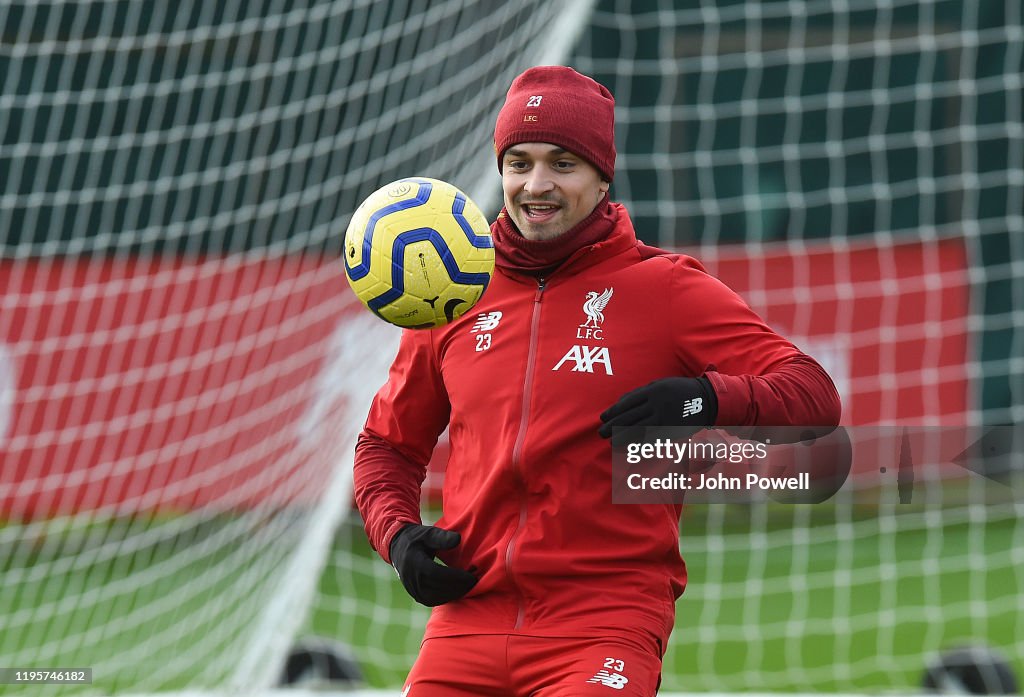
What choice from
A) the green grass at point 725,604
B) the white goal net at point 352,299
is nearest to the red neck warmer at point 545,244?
the white goal net at point 352,299

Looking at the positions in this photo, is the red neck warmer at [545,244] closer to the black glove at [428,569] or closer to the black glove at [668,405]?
the black glove at [668,405]

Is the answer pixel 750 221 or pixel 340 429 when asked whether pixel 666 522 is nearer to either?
pixel 340 429

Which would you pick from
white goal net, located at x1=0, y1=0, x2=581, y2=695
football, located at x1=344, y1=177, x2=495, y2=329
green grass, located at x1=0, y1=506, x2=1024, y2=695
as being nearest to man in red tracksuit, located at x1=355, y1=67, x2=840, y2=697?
football, located at x1=344, y1=177, x2=495, y2=329

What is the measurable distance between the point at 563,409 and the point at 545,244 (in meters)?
0.35

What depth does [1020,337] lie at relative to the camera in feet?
29.4

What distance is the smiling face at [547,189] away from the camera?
301 centimetres

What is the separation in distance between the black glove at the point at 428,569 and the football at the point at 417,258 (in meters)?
0.42

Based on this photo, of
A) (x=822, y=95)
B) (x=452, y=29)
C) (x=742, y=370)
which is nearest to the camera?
(x=742, y=370)

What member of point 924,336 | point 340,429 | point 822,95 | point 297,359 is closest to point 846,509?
point 924,336

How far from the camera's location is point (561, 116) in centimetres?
303

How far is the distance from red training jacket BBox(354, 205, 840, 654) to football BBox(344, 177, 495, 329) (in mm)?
163

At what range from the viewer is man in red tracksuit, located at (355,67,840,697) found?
2.78 m

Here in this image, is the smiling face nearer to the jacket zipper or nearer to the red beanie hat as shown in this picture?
the red beanie hat

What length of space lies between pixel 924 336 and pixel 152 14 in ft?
15.5
